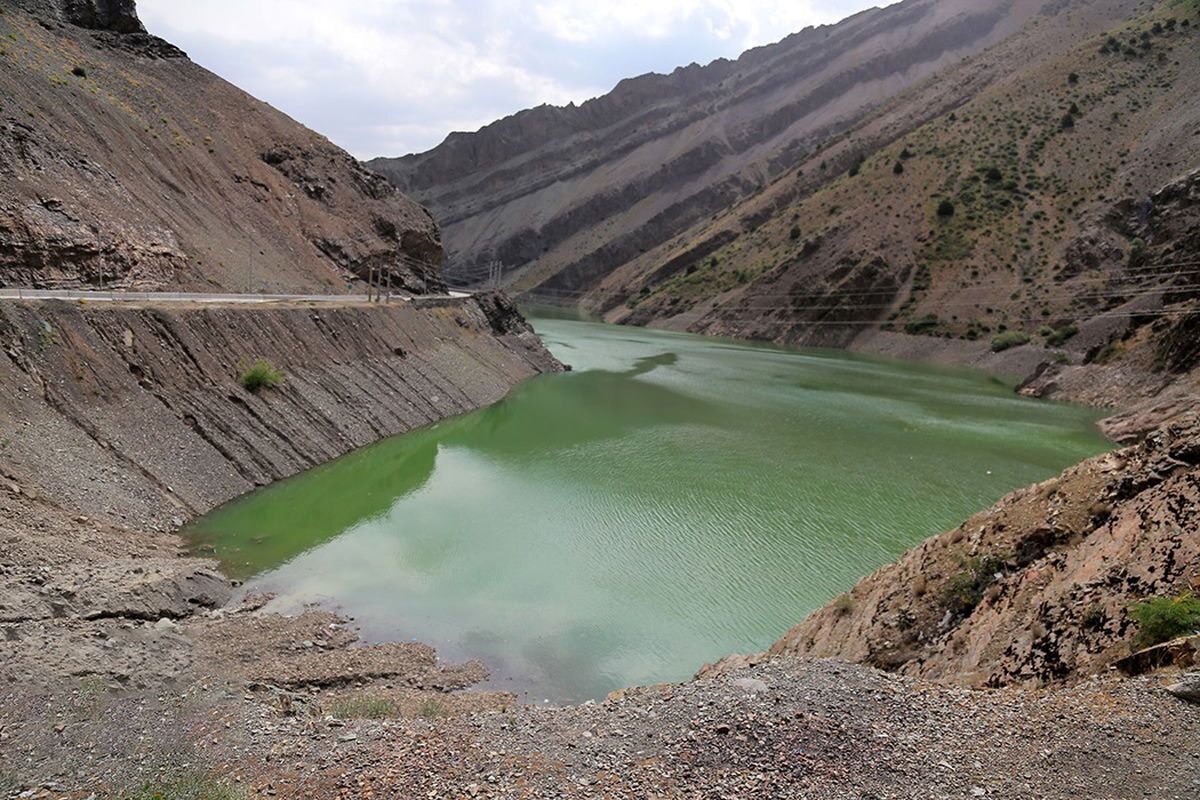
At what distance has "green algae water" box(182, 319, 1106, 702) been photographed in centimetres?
1397

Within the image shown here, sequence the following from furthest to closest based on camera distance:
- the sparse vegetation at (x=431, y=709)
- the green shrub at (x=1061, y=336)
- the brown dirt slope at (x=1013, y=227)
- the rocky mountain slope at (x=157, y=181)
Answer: the green shrub at (x=1061, y=336) → the brown dirt slope at (x=1013, y=227) → the rocky mountain slope at (x=157, y=181) → the sparse vegetation at (x=431, y=709)

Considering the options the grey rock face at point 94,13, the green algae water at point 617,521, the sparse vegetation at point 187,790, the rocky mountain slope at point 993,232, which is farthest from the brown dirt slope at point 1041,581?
the grey rock face at point 94,13

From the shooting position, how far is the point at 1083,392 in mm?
45156

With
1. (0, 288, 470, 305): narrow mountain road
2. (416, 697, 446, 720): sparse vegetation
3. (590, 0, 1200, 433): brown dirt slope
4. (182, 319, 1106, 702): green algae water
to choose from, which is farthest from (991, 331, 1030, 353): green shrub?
(416, 697, 446, 720): sparse vegetation

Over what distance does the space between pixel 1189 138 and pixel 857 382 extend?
46090 mm

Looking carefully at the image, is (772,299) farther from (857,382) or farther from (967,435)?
(967,435)

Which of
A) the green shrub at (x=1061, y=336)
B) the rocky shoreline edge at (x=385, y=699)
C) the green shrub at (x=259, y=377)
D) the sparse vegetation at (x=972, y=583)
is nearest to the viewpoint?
the rocky shoreline edge at (x=385, y=699)

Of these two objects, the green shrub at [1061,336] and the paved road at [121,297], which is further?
the green shrub at [1061,336]

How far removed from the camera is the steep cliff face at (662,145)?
148250 millimetres

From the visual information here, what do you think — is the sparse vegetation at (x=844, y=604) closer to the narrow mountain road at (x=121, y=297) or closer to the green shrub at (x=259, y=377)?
the green shrub at (x=259, y=377)

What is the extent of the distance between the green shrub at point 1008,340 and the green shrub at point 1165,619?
6207cm

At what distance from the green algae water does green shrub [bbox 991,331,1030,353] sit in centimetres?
2402

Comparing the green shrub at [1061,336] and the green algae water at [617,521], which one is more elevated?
the green shrub at [1061,336]

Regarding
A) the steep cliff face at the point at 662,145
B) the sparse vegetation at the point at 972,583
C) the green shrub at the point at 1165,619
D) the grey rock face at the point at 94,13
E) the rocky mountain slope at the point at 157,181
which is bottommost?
the sparse vegetation at the point at 972,583
